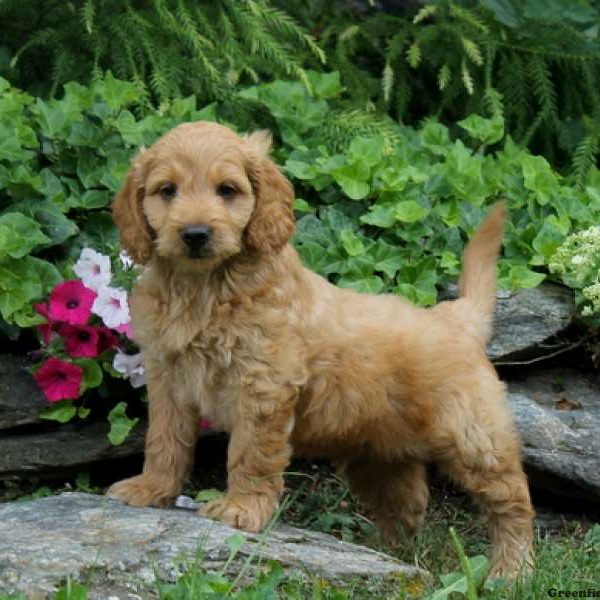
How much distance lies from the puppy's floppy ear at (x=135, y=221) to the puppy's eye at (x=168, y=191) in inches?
5.3

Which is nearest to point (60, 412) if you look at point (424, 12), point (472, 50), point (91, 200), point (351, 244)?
point (91, 200)

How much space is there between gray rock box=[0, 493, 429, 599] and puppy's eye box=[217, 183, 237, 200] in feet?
3.97

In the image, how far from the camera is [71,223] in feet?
21.2

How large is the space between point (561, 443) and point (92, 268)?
232 cm

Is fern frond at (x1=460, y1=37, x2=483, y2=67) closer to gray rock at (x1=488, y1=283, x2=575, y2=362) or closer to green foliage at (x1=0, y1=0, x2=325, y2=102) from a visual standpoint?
green foliage at (x1=0, y1=0, x2=325, y2=102)

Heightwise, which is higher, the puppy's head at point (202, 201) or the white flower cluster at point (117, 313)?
the puppy's head at point (202, 201)

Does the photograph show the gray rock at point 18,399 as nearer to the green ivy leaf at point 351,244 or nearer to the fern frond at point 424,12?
the green ivy leaf at point 351,244

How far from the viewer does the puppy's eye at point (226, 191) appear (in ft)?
16.6

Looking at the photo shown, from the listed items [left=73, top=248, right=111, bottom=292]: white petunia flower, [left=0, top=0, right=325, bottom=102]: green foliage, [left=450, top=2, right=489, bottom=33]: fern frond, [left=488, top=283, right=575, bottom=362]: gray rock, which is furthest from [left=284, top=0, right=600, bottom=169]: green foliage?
[left=73, top=248, right=111, bottom=292]: white petunia flower

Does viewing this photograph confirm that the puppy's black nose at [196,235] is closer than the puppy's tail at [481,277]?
Yes

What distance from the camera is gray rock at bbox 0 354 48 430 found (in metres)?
6.17

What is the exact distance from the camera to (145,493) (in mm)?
5309

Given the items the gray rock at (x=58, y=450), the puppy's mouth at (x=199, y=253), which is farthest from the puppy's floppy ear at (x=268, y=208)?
the gray rock at (x=58, y=450)

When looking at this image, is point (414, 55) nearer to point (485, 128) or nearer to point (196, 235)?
point (485, 128)
